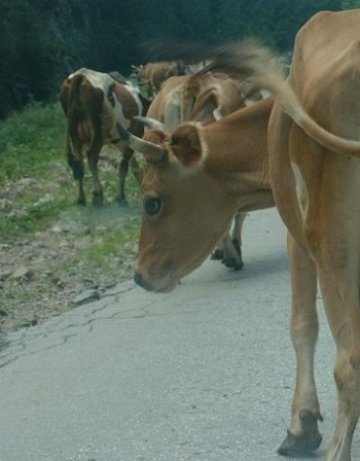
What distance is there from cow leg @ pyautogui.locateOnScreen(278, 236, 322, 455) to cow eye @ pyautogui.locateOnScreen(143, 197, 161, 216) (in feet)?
4.37

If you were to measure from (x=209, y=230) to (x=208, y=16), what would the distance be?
3074 cm

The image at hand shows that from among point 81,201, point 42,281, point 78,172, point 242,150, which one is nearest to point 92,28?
point 78,172

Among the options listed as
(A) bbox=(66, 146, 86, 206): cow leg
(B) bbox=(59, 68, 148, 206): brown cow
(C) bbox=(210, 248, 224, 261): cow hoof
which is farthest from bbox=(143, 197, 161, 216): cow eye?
(B) bbox=(59, 68, 148, 206): brown cow

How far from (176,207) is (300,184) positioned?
2258 millimetres

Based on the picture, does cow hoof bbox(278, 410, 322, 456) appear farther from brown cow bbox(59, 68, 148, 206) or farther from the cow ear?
brown cow bbox(59, 68, 148, 206)

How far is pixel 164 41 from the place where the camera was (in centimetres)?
724

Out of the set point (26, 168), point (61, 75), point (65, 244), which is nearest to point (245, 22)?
point (61, 75)

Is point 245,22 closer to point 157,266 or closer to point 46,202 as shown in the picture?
point 46,202

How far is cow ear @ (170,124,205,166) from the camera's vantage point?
7938 mm

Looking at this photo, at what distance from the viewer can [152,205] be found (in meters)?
8.14

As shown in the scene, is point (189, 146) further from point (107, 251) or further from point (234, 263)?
point (107, 251)

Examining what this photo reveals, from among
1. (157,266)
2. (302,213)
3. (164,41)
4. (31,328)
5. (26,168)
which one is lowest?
(26,168)

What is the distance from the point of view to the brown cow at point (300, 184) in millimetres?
5672

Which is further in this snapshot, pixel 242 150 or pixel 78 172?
pixel 78 172
